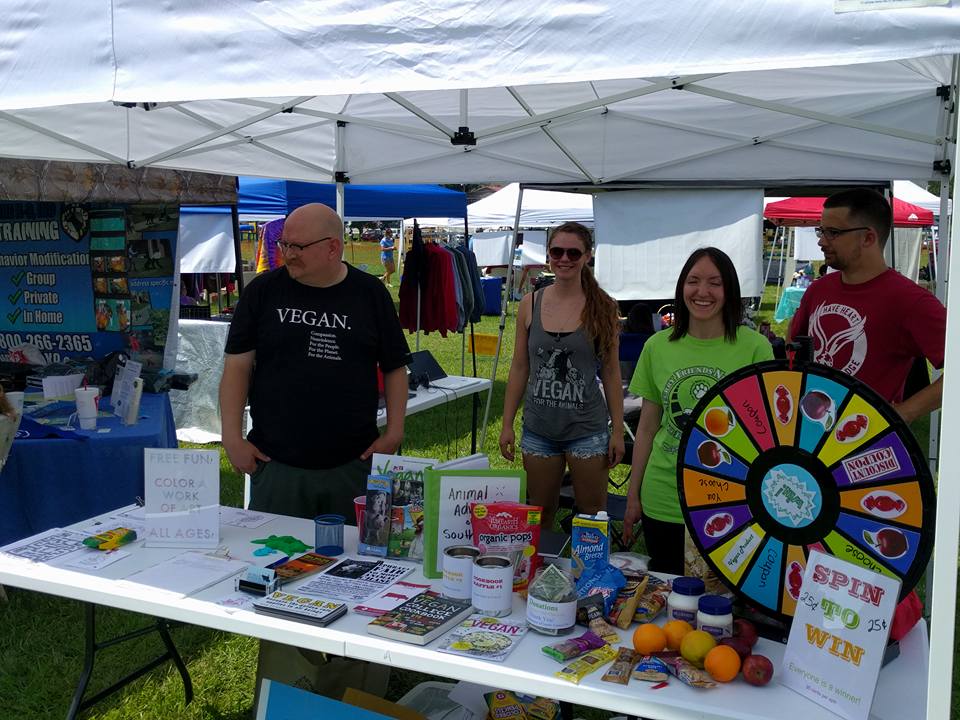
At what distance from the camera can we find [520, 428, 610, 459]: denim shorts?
132 inches

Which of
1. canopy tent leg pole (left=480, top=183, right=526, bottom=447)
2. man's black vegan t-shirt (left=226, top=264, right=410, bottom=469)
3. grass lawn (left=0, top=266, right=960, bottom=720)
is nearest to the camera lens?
man's black vegan t-shirt (left=226, top=264, right=410, bottom=469)

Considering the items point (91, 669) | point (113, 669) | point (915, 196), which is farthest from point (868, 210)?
point (915, 196)

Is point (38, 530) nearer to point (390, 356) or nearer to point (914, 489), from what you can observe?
point (390, 356)

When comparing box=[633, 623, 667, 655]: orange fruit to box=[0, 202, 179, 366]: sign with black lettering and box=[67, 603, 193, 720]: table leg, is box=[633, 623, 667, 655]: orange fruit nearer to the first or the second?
box=[67, 603, 193, 720]: table leg

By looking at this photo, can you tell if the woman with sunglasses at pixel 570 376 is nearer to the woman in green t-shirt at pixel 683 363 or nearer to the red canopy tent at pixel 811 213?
the woman in green t-shirt at pixel 683 363

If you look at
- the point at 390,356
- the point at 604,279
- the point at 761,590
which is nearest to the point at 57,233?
the point at 390,356

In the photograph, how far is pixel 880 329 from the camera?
2.52 m

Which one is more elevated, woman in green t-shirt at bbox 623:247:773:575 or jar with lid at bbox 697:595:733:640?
woman in green t-shirt at bbox 623:247:773:575

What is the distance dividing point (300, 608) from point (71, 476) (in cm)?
215

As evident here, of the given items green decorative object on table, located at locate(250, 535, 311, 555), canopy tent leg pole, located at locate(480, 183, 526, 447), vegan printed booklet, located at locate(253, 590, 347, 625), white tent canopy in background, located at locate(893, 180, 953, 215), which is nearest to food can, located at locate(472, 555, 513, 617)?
vegan printed booklet, located at locate(253, 590, 347, 625)

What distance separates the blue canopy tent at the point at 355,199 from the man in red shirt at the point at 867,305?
4.12m

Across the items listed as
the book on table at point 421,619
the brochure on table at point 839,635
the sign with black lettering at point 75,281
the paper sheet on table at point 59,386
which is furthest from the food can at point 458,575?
the sign with black lettering at point 75,281

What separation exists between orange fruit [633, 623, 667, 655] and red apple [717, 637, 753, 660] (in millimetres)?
110

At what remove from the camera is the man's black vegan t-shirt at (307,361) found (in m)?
2.77
